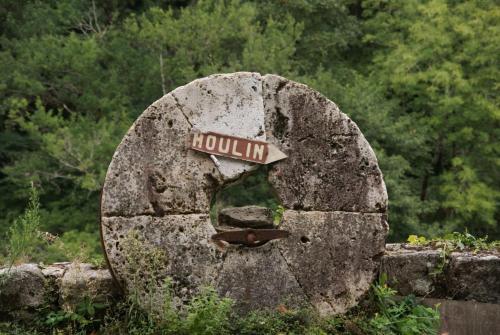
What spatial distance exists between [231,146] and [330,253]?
0.89m

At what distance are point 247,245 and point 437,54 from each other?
12779 millimetres

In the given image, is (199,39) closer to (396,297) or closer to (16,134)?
(16,134)

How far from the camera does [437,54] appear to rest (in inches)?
663

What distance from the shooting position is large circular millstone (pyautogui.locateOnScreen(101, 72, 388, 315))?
4812 millimetres

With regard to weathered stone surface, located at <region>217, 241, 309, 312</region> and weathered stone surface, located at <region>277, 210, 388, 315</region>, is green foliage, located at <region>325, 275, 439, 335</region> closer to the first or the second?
weathered stone surface, located at <region>277, 210, 388, 315</region>

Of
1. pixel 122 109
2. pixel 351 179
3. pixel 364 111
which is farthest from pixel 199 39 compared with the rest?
pixel 351 179

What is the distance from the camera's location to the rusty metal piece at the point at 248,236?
4.88 m

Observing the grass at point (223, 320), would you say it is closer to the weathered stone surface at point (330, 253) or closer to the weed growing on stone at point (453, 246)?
the weathered stone surface at point (330, 253)

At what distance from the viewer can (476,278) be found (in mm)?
5164

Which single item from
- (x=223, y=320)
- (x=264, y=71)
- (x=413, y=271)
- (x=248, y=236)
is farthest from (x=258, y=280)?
(x=264, y=71)

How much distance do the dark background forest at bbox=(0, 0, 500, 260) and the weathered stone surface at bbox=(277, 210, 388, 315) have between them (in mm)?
9651

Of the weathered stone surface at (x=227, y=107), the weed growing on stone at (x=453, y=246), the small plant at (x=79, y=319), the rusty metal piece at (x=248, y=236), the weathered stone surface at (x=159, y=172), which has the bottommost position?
the small plant at (x=79, y=319)

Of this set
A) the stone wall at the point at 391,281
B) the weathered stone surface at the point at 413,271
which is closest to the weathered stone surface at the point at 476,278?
the stone wall at the point at 391,281

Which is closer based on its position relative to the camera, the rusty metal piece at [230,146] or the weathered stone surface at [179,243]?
the weathered stone surface at [179,243]
